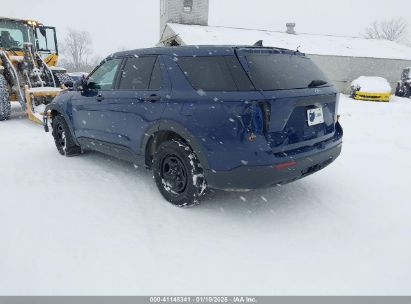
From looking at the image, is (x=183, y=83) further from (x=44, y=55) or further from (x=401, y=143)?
(x=44, y=55)

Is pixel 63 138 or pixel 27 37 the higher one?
pixel 27 37

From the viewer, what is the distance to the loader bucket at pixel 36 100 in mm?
8084

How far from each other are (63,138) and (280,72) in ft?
13.5

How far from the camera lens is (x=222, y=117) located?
2.95 m

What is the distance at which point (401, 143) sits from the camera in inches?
260

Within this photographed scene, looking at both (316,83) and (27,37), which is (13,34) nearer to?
(27,37)

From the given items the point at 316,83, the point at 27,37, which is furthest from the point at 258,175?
the point at 27,37

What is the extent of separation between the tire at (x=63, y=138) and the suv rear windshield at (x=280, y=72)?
3.68 metres

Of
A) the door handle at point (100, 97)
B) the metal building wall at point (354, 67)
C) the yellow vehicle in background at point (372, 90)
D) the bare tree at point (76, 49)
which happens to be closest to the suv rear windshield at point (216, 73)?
the door handle at point (100, 97)

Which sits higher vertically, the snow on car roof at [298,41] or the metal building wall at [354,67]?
the snow on car roof at [298,41]

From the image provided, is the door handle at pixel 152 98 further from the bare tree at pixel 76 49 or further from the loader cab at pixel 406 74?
the bare tree at pixel 76 49

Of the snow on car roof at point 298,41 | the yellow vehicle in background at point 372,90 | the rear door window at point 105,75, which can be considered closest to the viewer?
the rear door window at point 105,75

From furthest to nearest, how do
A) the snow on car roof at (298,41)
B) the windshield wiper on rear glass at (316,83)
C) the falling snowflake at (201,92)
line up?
the snow on car roof at (298,41) < the windshield wiper on rear glass at (316,83) < the falling snowflake at (201,92)

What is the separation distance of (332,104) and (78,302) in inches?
125
